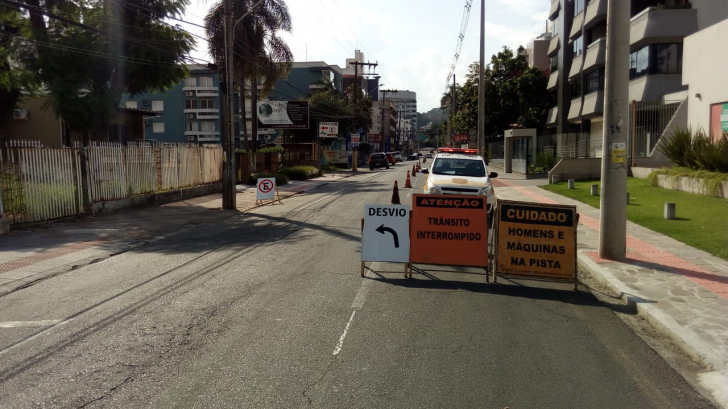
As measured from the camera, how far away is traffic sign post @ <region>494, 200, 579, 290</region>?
319 inches

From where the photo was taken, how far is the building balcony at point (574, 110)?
38.5 m

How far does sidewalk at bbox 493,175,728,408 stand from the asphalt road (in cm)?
39

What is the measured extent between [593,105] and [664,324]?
31513 mm

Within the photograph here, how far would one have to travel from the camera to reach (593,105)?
34.9m

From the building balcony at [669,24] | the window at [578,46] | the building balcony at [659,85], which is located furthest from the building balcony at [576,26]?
the building balcony at [659,85]

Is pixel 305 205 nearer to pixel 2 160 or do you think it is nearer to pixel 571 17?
pixel 2 160

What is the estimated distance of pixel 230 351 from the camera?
17.9 ft

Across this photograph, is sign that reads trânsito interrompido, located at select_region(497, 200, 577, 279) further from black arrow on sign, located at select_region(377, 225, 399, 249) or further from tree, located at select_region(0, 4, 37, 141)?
tree, located at select_region(0, 4, 37, 141)

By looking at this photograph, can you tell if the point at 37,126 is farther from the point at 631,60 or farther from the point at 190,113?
the point at 190,113

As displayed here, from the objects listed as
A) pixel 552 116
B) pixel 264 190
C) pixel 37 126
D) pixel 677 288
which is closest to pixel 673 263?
pixel 677 288

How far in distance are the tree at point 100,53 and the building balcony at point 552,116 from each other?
1171 inches

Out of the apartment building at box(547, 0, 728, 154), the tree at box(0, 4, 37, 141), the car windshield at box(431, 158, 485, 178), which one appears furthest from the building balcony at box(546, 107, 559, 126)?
the tree at box(0, 4, 37, 141)

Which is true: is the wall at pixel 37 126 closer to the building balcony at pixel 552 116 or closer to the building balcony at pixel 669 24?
the building balcony at pixel 669 24

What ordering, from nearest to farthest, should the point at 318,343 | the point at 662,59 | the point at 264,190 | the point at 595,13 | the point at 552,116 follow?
the point at 318,343 → the point at 264,190 → the point at 662,59 → the point at 595,13 → the point at 552,116
